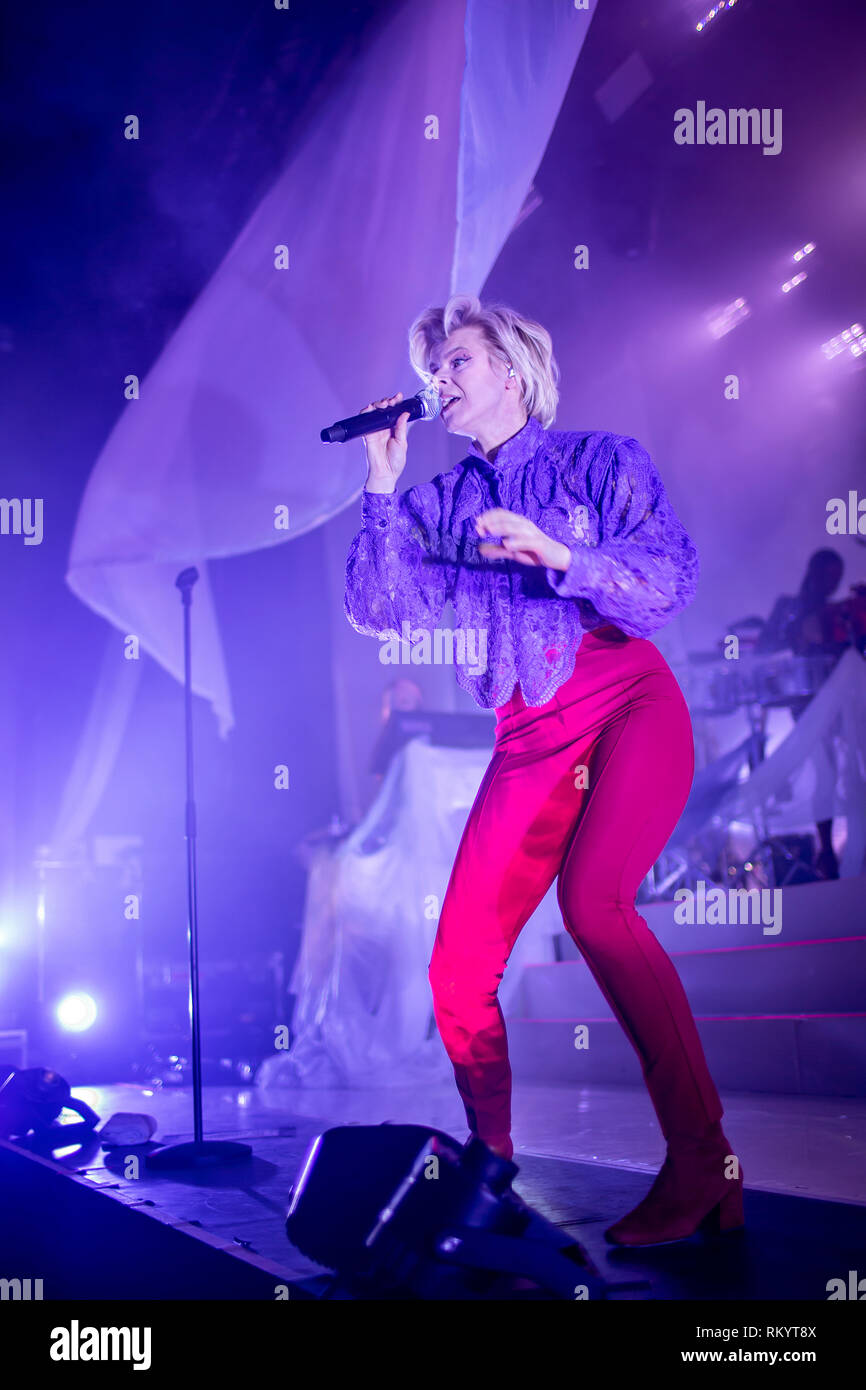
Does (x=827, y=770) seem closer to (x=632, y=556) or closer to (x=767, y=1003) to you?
(x=767, y=1003)

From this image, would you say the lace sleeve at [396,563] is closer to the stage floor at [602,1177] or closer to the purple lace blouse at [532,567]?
the purple lace blouse at [532,567]

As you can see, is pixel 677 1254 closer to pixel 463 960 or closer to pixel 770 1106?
pixel 463 960

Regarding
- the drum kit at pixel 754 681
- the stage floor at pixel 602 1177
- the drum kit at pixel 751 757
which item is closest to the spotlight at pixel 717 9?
the drum kit at pixel 751 757

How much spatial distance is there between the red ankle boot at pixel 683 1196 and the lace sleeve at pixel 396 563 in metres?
1.10

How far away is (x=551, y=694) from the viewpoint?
182cm

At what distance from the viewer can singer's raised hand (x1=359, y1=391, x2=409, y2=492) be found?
1.98 m

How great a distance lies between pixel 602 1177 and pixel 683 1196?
2.54ft

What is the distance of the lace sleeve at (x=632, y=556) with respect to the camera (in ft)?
5.39

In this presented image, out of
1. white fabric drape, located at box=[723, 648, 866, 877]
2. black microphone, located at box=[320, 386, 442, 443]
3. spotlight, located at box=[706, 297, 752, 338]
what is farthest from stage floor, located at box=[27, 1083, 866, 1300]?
spotlight, located at box=[706, 297, 752, 338]

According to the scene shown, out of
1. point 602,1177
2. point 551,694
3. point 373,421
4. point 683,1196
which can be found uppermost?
point 373,421

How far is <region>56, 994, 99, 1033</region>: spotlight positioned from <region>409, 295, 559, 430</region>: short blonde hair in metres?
5.93

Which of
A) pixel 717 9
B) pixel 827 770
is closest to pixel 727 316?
pixel 717 9

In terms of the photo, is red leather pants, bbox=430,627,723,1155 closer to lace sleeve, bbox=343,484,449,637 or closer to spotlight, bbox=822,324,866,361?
lace sleeve, bbox=343,484,449,637
